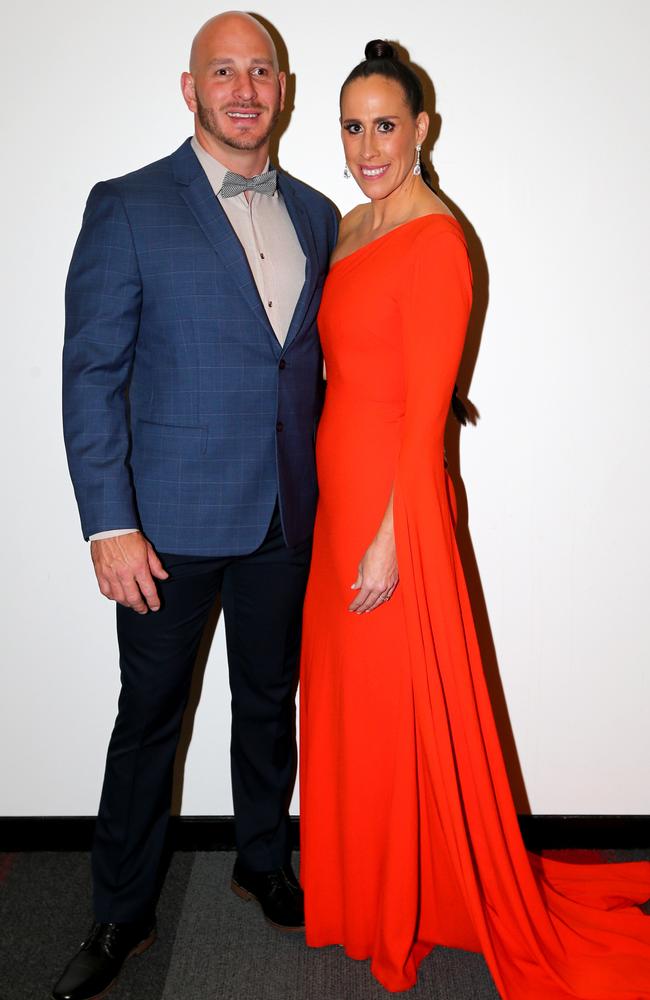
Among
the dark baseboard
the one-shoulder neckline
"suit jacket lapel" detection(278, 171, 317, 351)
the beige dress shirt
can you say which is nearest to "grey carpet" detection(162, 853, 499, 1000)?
the dark baseboard

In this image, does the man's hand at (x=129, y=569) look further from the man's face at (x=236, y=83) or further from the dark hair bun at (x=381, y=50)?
the dark hair bun at (x=381, y=50)

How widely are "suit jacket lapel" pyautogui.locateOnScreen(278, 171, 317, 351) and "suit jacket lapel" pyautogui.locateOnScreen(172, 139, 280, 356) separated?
0.07 m

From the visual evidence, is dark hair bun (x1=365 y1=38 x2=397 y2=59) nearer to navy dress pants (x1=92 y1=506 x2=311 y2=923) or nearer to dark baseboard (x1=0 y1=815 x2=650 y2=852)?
navy dress pants (x1=92 y1=506 x2=311 y2=923)

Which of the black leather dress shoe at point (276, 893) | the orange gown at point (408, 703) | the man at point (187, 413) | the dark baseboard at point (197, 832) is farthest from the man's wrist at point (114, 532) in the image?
the dark baseboard at point (197, 832)

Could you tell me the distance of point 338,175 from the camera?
1.97m

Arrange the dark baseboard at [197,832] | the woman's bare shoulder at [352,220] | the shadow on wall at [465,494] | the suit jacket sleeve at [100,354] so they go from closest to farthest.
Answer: the suit jacket sleeve at [100,354]
the woman's bare shoulder at [352,220]
the shadow on wall at [465,494]
the dark baseboard at [197,832]

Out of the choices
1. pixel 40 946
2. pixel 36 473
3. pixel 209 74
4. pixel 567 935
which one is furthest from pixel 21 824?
pixel 209 74

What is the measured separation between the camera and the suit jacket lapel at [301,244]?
5.59ft

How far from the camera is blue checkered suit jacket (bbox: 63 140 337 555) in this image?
5.22 ft

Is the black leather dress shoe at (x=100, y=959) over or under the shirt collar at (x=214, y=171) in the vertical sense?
under

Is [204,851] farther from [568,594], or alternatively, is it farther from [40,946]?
[568,594]

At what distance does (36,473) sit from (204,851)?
103 centimetres

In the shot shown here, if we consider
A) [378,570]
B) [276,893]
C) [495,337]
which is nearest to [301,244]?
[495,337]

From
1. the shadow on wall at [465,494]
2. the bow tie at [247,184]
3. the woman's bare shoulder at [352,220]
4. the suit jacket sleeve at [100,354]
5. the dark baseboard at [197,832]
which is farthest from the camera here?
the dark baseboard at [197,832]
